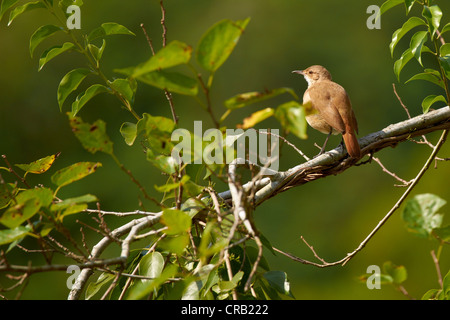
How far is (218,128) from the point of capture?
1.30 meters

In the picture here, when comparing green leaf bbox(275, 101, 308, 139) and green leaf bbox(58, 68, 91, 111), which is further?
green leaf bbox(58, 68, 91, 111)

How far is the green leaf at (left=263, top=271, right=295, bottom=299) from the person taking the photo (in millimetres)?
1580

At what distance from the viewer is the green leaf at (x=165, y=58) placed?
110 centimetres

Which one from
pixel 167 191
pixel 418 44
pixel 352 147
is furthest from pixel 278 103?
pixel 167 191

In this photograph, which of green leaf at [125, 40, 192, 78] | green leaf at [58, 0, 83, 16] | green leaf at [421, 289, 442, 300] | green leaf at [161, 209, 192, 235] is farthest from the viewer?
green leaf at [58, 0, 83, 16]

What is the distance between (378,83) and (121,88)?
6.80 metres

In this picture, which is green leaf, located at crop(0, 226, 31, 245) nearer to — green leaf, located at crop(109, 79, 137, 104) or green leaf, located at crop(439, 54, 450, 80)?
green leaf, located at crop(109, 79, 137, 104)

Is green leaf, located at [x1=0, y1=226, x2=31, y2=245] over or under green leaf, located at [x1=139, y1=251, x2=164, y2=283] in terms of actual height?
over

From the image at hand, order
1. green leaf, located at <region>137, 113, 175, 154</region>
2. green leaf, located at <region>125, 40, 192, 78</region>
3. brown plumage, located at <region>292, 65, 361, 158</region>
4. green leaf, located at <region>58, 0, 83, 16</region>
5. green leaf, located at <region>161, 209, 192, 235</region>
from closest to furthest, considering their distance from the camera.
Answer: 1. green leaf, located at <region>125, 40, 192, 78</region>
2. green leaf, located at <region>161, 209, 192, 235</region>
3. green leaf, located at <region>137, 113, 175, 154</region>
4. green leaf, located at <region>58, 0, 83, 16</region>
5. brown plumage, located at <region>292, 65, 361, 158</region>

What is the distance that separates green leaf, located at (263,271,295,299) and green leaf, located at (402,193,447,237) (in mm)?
485

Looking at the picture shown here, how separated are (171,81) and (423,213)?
603 mm

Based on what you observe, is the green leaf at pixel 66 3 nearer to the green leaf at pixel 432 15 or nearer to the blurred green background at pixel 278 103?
the green leaf at pixel 432 15

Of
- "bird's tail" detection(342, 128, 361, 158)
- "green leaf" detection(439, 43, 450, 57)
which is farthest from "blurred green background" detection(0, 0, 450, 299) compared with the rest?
"green leaf" detection(439, 43, 450, 57)

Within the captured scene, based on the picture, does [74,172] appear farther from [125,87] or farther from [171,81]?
[125,87]
